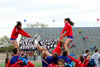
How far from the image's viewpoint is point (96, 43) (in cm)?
4219

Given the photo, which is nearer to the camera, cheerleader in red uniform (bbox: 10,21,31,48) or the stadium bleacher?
cheerleader in red uniform (bbox: 10,21,31,48)

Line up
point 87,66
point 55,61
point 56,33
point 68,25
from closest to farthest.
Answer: point 55,61 < point 87,66 < point 68,25 < point 56,33

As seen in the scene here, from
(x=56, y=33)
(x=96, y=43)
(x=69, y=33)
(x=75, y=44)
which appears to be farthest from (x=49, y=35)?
(x=69, y=33)

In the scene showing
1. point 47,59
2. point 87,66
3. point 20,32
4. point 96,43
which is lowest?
point 96,43

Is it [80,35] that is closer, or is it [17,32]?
[17,32]

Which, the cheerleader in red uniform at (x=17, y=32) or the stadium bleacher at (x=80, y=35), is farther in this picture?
the stadium bleacher at (x=80, y=35)

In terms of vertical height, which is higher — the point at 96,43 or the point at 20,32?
the point at 20,32

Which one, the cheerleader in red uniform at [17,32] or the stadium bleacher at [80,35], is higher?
the cheerleader in red uniform at [17,32]

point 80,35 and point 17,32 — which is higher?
point 17,32

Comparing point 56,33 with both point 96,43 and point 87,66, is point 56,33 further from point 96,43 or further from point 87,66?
point 87,66

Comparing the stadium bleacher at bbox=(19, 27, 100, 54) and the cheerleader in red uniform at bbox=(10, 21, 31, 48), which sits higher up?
the cheerleader in red uniform at bbox=(10, 21, 31, 48)

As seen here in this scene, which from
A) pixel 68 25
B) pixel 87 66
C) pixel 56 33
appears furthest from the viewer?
pixel 56 33

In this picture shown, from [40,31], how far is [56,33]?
9.98 ft

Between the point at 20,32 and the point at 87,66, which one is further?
the point at 20,32
